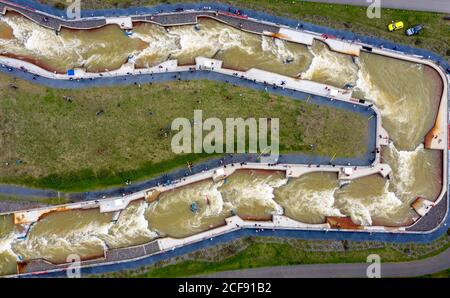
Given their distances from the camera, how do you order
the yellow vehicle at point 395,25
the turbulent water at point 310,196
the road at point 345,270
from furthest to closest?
the yellow vehicle at point 395,25 < the turbulent water at point 310,196 < the road at point 345,270

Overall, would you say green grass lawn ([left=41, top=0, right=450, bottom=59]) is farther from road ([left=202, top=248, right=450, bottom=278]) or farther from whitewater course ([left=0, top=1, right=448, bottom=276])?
road ([left=202, top=248, right=450, bottom=278])

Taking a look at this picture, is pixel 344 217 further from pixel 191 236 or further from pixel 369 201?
pixel 191 236

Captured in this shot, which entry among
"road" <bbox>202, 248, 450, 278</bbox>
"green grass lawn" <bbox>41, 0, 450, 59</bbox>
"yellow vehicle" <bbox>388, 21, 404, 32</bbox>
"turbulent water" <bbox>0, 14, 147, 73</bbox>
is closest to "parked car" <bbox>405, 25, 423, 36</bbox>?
Result: "green grass lawn" <bbox>41, 0, 450, 59</bbox>

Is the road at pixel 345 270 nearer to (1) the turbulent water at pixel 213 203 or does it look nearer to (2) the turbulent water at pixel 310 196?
(2) the turbulent water at pixel 310 196

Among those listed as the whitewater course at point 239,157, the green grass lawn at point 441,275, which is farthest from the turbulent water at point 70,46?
the green grass lawn at point 441,275

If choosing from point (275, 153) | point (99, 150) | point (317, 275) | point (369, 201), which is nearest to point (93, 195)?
point (99, 150)

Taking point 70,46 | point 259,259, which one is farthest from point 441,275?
point 70,46
